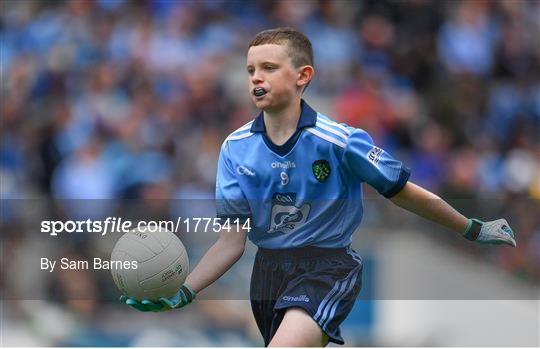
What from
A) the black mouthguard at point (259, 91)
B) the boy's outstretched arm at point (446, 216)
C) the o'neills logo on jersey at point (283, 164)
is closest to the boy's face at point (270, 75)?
the black mouthguard at point (259, 91)

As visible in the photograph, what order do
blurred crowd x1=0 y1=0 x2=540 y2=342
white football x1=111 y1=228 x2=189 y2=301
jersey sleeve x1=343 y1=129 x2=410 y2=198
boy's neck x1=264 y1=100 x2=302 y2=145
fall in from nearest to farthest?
white football x1=111 y1=228 x2=189 y2=301 < jersey sleeve x1=343 y1=129 x2=410 y2=198 < boy's neck x1=264 y1=100 x2=302 y2=145 < blurred crowd x1=0 y1=0 x2=540 y2=342

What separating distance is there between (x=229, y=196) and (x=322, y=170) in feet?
1.67

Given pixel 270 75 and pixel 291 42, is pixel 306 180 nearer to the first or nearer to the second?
pixel 270 75

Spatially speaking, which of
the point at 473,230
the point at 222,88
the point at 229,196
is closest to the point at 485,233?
the point at 473,230

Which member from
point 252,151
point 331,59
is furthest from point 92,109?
point 252,151

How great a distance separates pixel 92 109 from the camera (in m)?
12.1

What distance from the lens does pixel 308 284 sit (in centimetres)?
631

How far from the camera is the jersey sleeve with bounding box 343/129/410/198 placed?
6238 millimetres

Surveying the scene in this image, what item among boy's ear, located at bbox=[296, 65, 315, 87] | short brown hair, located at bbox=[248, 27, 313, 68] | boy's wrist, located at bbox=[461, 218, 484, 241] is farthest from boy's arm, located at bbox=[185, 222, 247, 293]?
boy's wrist, located at bbox=[461, 218, 484, 241]

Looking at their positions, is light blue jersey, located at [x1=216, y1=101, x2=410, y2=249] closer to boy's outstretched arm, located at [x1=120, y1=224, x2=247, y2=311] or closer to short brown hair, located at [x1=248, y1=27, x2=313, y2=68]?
boy's outstretched arm, located at [x1=120, y1=224, x2=247, y2=311]

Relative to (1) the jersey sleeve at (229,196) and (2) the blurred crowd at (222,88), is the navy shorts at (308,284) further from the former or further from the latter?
(2) the blurred crowd at (222,88)

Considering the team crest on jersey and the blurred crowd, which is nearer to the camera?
the team crest on jersey

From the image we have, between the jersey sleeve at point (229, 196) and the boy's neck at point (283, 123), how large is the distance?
0.88ft

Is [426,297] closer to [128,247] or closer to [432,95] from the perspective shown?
[128,247]
